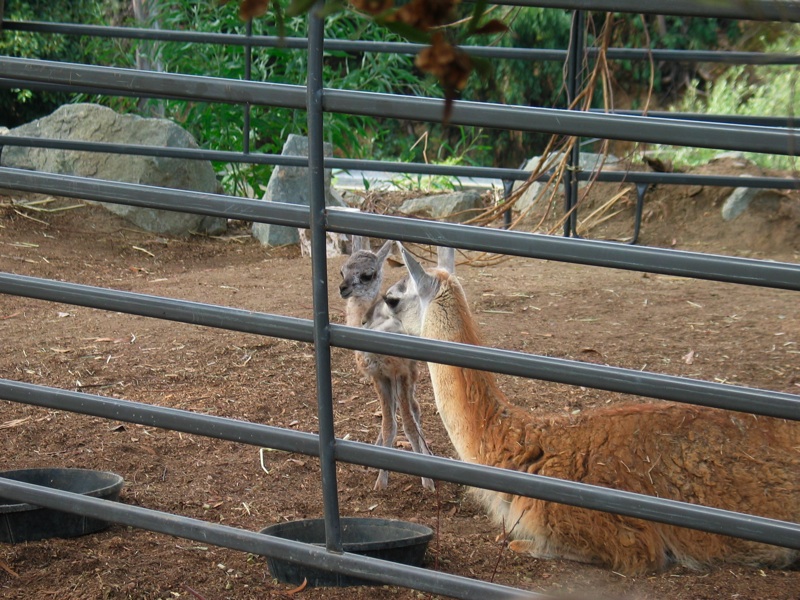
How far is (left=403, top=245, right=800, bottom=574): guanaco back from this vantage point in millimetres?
3188

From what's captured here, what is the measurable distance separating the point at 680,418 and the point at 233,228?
260 inches

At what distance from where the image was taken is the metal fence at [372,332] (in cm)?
196

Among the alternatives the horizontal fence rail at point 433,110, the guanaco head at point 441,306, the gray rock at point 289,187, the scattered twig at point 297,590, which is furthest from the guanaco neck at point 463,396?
the gray rock at point 289,187

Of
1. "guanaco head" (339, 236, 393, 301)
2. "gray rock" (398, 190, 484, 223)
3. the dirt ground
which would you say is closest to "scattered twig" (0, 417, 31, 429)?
the dirt ground

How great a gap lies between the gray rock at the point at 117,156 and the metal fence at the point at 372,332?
21.7 ft

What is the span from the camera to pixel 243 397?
461cm

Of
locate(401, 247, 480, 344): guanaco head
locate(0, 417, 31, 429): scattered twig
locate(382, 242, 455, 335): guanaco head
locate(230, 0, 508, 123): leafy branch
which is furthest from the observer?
locate(0, 417, 31, 429): scattered twig

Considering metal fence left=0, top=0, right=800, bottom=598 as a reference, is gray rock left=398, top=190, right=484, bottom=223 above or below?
below

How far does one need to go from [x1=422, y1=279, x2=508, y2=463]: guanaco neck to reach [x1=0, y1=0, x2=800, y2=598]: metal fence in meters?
1.28

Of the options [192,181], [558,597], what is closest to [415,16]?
[558,597]

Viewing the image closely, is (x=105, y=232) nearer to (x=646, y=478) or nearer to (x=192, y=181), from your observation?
(x=192, y=181)

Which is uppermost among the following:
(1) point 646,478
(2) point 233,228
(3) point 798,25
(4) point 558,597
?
(3) point 798,25

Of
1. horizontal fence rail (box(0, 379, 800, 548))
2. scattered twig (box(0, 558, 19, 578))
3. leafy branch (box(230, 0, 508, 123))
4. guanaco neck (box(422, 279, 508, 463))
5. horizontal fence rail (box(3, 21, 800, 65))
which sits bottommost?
scattered twig (box(0, 558, 19, 578))

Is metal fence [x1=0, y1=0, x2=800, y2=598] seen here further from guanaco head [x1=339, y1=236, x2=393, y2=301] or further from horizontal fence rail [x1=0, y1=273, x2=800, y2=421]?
guanaco head [x1=339, y1=236, x2=393, y2=301]
